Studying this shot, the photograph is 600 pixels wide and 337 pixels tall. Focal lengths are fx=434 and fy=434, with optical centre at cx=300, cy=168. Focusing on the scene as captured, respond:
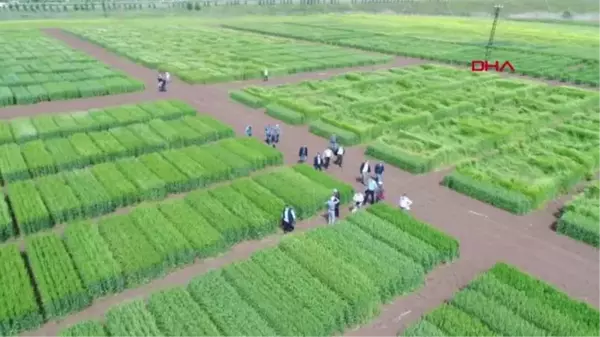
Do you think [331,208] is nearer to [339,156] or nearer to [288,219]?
[288,219]

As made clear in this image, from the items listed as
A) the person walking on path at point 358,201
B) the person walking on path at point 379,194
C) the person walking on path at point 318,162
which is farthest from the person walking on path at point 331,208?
the person walking on path at point 318,162

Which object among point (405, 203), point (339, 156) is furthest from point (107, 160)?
point (405, 203)

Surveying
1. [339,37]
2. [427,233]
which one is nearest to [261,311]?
[427,233]

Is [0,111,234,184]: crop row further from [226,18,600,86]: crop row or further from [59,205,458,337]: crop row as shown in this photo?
[226,18,600,86]: crop row

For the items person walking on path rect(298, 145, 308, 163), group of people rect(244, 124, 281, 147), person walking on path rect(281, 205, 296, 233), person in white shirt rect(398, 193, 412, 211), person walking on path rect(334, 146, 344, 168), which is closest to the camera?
person walking on path rect(281, 205, 296, 233)

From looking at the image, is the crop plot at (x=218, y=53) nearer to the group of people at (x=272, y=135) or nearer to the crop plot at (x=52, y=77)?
the crop plot at (x=52, y=77)

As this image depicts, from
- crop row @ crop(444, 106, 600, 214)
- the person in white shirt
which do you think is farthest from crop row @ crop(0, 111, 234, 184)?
crop row @ crop(444, 106, 600, 214)

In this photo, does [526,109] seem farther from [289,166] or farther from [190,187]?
[190,187]
